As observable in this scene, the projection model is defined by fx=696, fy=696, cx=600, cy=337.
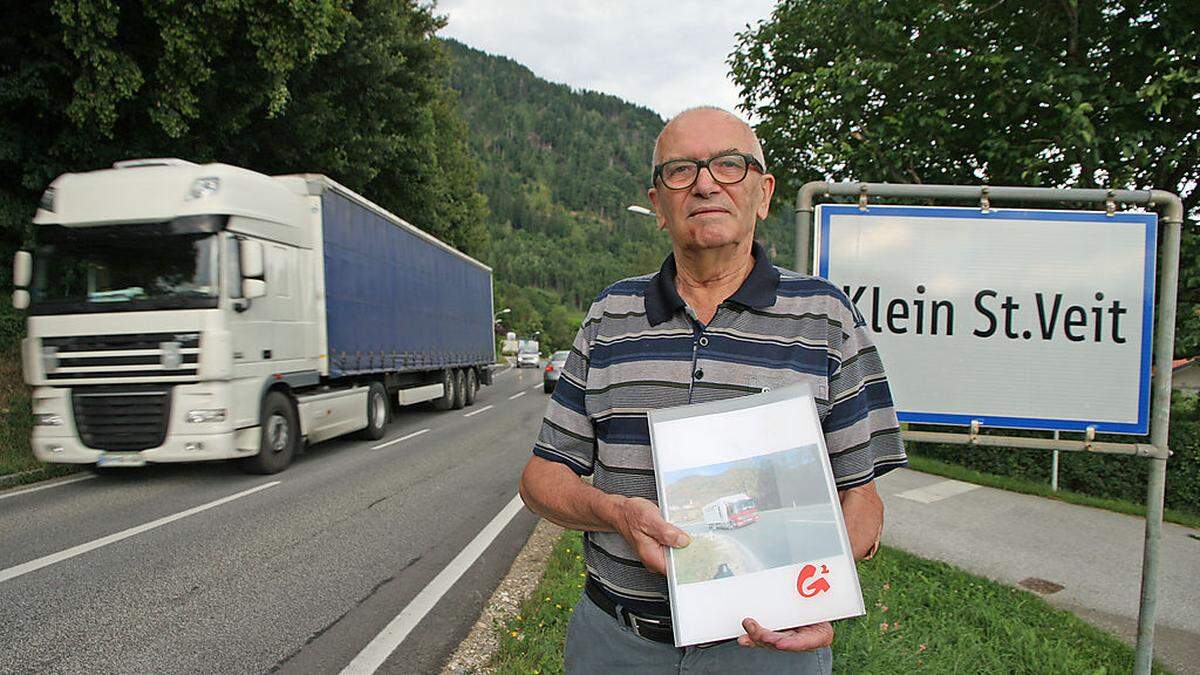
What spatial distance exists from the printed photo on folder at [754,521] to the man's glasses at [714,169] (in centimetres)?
54

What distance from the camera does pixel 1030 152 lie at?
294 inches

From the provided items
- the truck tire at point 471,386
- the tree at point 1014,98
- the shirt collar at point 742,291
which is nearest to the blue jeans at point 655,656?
the shirt collar at point 742,291

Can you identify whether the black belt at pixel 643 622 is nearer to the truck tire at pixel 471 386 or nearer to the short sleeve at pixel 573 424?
the short sleeve at pixel 573 424

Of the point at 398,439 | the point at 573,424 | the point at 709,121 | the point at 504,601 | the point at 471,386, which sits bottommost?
the point at 398,439

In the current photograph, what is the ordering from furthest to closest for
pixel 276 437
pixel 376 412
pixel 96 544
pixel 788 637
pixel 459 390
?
pixel 459 390 → pixel 376 412 → pixel 276 437 → pixel 96 544 → pixel 788 637

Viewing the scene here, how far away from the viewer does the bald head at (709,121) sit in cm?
163

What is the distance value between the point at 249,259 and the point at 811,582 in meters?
7.89

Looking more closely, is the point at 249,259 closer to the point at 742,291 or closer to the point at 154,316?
the point at 154,316

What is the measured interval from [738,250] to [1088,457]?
9.18m

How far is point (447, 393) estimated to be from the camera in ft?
54.6

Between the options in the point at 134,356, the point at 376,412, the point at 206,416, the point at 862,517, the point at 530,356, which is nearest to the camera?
the point at 862,517

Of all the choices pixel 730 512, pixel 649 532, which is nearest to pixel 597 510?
pixel 649 532

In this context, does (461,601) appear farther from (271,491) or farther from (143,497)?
(143,497)

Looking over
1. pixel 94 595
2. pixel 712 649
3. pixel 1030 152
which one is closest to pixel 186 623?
pixel 94 595
